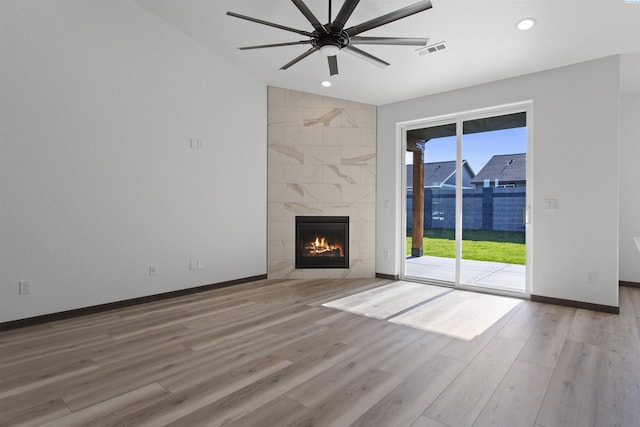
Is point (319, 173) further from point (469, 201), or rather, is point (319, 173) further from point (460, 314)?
point (460, 314)

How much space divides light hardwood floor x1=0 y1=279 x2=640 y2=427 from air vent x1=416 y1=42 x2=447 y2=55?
9.72 feet

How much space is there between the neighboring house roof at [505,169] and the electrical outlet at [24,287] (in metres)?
5.36

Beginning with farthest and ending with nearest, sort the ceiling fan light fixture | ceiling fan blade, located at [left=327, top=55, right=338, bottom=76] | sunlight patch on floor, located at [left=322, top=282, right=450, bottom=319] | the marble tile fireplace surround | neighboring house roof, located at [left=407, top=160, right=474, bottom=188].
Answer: the marble tile fireplace surround, neighboring house roof, located at [left=407, top=160, right=474, bottom=188], sunlight patch on floor, located at [left=322, top=282, right=450, bottom=319], ceiling fan blade, located at [left=327, top=55, right=338, bottom=76], the ceiling fan light fixture

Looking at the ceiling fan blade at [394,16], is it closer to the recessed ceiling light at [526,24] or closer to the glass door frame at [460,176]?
the recessed ceiling light at [526,24]

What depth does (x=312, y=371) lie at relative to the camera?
2.36m

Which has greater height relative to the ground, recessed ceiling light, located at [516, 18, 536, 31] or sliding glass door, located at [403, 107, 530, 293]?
recessed ceiling light, located at [516, 18, 536, 31]

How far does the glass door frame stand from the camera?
14.4 feet

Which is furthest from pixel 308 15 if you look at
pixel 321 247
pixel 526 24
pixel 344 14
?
pixel 321 247

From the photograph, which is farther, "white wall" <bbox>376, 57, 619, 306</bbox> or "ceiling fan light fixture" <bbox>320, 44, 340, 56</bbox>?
"white wall" <bbox>376, 57, 619, 306</bbox>

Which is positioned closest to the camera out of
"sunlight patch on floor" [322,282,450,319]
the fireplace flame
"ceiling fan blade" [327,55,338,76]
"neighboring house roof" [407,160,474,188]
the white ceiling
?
the white ceiling

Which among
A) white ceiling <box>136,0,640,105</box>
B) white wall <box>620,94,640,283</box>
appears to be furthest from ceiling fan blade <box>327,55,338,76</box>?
white wall <box>620,94,640,283</box>

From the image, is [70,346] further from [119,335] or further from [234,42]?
[234,42]

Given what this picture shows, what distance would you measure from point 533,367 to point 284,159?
13.9 ft

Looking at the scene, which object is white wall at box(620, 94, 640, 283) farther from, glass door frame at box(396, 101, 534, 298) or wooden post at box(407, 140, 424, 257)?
wooden post at box(407, 140, 424, 257)
